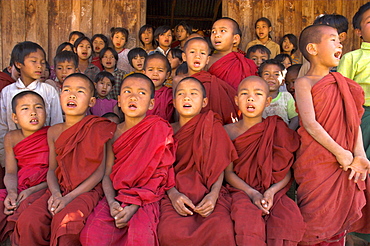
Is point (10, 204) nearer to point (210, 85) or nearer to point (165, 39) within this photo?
point (210, 85)

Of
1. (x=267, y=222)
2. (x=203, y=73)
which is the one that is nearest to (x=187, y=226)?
(x=267, y=222)

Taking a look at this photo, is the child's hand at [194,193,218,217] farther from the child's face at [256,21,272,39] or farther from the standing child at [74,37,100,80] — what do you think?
the child's face at [256,21,272,39]

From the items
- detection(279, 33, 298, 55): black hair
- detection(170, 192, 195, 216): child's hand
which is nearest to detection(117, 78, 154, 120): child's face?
detection(170, 192, 195, 216): child's hand

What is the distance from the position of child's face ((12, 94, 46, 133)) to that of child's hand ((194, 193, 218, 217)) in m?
1.72

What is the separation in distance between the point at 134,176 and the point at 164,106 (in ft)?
3.91

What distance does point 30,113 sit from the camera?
343 cm

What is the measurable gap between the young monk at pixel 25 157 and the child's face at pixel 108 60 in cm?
210

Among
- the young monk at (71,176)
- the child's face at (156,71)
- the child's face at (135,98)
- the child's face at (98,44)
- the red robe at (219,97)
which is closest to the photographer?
the young monk at (71,176)

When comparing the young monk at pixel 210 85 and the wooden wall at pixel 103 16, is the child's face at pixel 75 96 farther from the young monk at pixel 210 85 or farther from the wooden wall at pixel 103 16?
the wooden wall at pixel 103 16

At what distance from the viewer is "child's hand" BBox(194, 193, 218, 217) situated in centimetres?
271

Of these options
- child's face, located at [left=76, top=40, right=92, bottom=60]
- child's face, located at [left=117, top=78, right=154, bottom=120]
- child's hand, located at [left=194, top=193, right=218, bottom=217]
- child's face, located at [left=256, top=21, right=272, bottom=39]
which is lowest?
child's hand, located at [left=194, top=193, right=218, bottom=217]

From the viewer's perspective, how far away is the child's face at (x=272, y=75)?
4039mm

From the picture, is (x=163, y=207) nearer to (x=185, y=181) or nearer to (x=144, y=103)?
→ (x=185, y=181)

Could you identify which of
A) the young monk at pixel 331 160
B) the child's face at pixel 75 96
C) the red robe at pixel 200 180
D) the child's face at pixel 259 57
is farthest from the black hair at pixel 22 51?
the young monk at pixel 331 160
